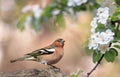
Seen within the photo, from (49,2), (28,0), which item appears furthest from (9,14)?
(49,2)

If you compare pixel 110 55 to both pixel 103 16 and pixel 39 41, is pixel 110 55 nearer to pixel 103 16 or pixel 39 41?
pixel 103 16

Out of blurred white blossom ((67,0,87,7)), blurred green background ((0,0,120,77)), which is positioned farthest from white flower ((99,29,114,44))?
blurred green background ((0,0,120,77))

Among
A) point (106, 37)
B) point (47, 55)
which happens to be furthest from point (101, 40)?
point (47, 55)

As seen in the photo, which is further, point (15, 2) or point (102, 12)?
point (15, 2)

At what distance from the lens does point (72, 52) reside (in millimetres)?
10484

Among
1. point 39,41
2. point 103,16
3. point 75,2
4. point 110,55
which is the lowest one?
point 39,41

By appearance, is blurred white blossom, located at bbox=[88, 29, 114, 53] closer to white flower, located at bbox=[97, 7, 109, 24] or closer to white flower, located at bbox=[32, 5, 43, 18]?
white flower, located at bbox=[97, 7, 109, 24]

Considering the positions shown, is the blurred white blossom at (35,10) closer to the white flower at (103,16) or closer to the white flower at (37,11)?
the white flower at (37,11)

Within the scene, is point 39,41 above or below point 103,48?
below

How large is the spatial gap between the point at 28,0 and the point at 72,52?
193cm

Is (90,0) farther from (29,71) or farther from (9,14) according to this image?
(9,14)

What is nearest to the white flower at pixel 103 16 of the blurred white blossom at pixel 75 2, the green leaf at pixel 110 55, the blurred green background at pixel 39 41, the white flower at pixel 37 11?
the green leaf at pixel 110 55

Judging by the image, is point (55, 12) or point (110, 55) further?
point (55, 12)

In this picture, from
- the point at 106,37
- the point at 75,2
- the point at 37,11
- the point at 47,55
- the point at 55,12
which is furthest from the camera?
the point at 37,11
